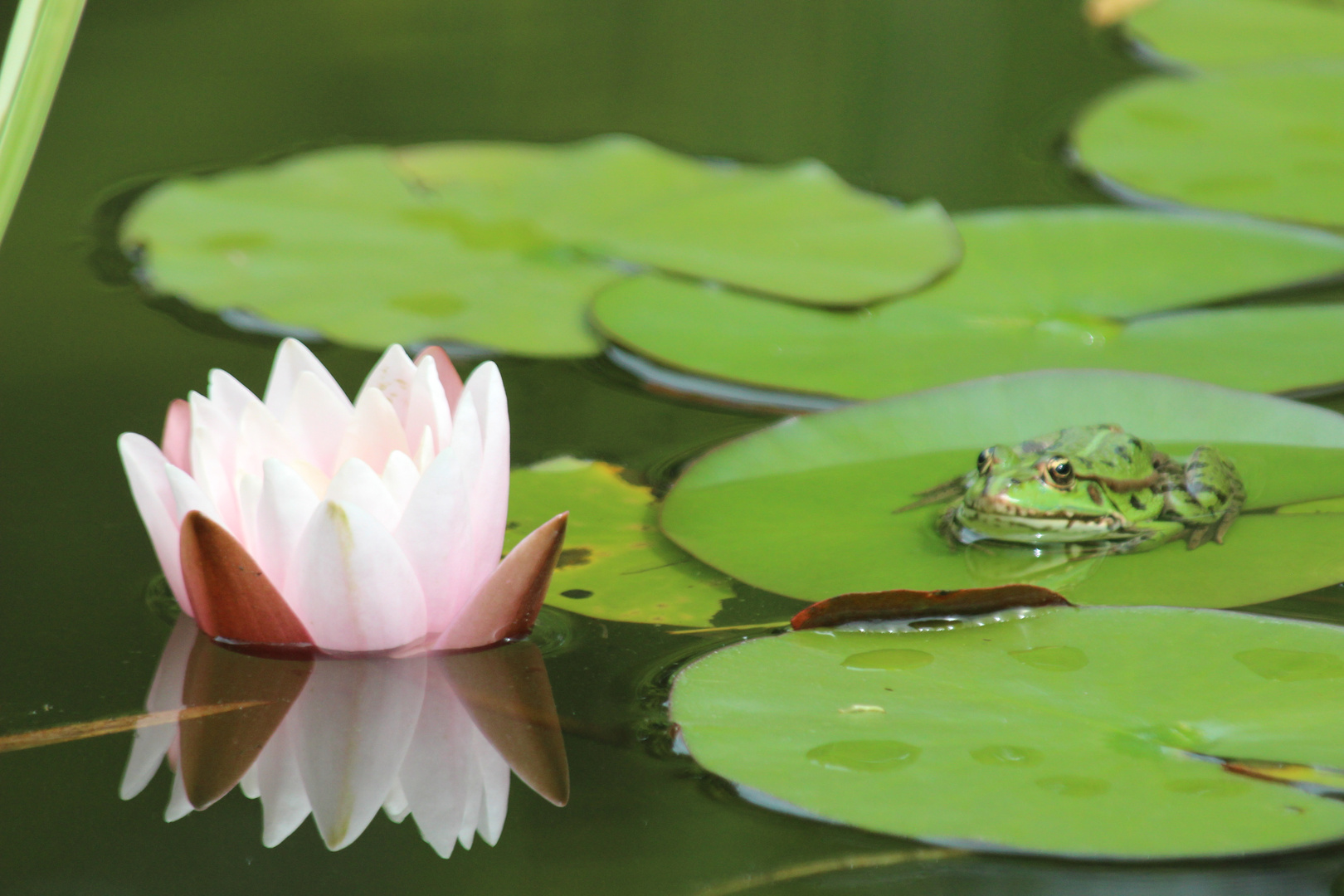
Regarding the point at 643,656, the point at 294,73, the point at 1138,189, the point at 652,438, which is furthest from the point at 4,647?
the point at 294,73

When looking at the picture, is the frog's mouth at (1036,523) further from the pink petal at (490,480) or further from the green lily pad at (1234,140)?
the green lily pad at (1234,140)

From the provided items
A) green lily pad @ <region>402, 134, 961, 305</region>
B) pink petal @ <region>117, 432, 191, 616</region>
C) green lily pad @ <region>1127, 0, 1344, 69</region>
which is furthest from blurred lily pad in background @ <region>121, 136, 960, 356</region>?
green lily pad @ <region>1127, 0, 1344, 69</region>

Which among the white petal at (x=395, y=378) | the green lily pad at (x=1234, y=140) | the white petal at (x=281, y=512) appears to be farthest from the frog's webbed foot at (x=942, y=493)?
the green lily pad at (x=1234, y=140)

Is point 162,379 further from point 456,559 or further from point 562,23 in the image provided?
point 562,23

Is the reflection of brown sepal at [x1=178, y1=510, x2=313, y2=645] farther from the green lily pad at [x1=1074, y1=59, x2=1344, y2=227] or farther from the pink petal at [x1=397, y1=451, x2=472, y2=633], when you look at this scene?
the green lily pad at [x1=1074, y1=59, x2=1344, y2=227]

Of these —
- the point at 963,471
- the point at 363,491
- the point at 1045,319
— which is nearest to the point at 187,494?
the point at 363,491

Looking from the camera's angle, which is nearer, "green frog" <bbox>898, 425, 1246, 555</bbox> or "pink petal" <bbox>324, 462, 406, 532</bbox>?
"pink petal" <bbox>324, 462, 406, 532</bbox>
